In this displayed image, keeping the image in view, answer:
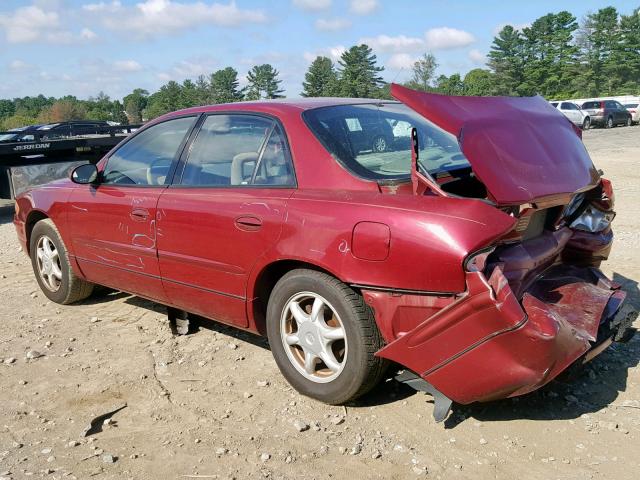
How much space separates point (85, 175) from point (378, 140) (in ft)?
7.94

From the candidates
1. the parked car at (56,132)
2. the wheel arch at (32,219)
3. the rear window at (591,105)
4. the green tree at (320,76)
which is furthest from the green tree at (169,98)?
the wheel arch at (32,219)

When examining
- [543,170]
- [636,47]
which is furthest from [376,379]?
[636,47]

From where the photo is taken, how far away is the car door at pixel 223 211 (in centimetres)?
356

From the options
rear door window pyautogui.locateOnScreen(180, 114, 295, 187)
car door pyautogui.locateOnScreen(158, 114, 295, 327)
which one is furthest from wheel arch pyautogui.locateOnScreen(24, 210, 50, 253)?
rear door window pyautogui.locateOnScreen(180, 114, 295, 187)

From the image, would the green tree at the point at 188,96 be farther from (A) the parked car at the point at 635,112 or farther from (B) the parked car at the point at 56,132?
(B) the parked car at the point at 56,132

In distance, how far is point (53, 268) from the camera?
5.52 metres

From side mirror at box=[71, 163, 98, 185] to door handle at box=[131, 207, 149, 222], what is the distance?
0.63 m

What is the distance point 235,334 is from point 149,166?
4.49 ft

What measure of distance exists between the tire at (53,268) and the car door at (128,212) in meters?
0.32

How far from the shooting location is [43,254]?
5590 millimetres

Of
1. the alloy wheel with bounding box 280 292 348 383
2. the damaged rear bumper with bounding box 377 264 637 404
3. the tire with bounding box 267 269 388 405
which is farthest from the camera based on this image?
the alloy wheel with bounding box 280 292 348 383

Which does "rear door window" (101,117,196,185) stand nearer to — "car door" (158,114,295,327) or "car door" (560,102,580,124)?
"car door" (158,114,295,327)

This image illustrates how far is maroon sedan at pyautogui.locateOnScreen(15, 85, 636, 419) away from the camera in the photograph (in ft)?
9.19

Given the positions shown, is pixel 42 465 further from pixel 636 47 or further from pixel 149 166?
pixel 636 47
